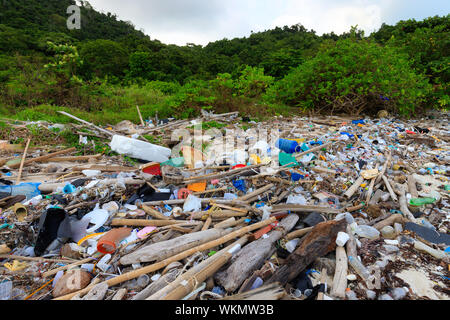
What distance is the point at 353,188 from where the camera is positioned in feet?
12.8

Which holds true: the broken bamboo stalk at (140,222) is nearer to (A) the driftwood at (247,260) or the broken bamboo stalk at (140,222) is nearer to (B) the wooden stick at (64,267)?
(B) the wooden stick at (64,267)

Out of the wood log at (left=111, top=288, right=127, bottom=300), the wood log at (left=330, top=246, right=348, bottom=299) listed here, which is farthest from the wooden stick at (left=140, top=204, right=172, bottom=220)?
the wood log at (left=330, top=246, right=348, bottom=299)

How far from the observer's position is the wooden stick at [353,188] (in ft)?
12.3

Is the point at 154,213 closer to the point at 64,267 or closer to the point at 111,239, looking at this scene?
the point at 111,239

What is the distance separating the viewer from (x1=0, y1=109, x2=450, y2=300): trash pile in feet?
7.23

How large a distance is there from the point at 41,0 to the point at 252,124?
36541 mm

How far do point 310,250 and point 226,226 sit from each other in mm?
995

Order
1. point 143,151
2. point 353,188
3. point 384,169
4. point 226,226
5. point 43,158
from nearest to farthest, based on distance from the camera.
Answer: point 226,226 < point 353,188 < point 384,169 < point 43,158 < point 143,151

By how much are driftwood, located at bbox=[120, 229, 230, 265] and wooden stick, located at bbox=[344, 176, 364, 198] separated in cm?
220

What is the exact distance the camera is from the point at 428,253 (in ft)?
8.51

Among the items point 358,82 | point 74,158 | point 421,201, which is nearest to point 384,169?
point 421,201

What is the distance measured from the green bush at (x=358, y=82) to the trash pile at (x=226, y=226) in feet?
14.5

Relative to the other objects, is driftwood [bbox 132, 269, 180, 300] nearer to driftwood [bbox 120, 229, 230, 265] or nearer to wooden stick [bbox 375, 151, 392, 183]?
driftwood [bbox 120, 229, 230, 265]

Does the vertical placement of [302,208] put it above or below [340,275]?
above
